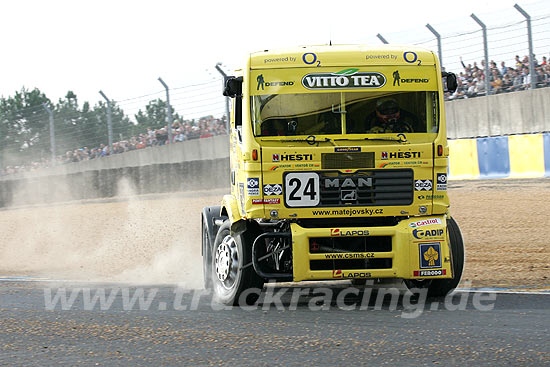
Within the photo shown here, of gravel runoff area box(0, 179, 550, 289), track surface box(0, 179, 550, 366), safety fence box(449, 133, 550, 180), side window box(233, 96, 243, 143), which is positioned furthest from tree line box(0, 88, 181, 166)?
side window box(233, 96, 243, 143)

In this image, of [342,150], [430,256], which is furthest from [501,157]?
[342,150]

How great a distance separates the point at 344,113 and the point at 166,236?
9818 mm

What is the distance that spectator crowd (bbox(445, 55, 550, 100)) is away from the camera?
67.9ft

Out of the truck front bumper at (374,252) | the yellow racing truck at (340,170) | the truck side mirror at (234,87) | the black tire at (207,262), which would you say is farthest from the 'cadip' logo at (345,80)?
the black tire at (207,262)

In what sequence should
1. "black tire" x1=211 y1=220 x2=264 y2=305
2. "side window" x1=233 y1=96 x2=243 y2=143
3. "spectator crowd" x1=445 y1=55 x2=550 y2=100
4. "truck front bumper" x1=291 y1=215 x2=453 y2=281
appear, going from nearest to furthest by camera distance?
"truck front bumper" x1=291 y1=215 x2=453 y2=281, "black tire" x1=211 y1=220 x2=264 y2=305, "side window" x1=233 y1=96 x2=243 y2=143, "spectator crowd" x1=445 y1=55 x2=550 y2=100

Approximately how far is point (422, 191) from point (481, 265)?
3592mm

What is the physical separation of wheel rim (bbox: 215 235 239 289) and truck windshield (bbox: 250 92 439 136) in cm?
117

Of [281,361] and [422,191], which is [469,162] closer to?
[422,191]

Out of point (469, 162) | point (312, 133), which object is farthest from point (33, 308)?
point (469, 162)

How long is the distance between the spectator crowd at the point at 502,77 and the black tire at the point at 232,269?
13538 mm

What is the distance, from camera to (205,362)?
552cm

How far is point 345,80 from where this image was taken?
8305 millimetres

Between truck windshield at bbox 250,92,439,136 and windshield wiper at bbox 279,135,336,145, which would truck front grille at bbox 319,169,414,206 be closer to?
windshield wiper at bbox 279,135,336,145

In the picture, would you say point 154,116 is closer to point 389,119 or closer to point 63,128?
point 63,128
